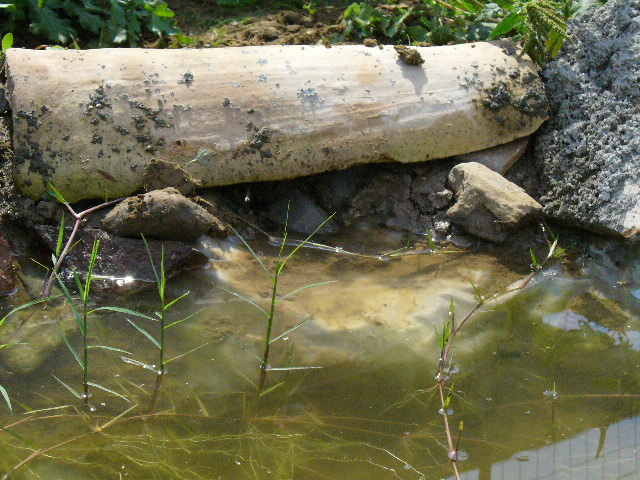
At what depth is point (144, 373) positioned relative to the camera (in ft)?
9.93

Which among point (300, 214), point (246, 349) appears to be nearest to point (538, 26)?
point (300, 214)

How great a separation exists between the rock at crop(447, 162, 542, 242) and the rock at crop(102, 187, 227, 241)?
52.7 inches

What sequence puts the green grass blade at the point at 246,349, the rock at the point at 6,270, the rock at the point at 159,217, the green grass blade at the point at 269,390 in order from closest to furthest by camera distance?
the green grass blade at the point at 269,390
the green grass blade at the point at 246,349
the rock at the point at 6,270
the rock at the point at 159,217

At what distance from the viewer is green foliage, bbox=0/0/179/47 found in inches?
192

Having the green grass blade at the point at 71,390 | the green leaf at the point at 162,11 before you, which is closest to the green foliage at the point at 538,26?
the green leaf at the point at 162,11

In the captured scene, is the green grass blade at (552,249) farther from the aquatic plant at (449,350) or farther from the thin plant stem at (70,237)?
the thin plant stem at (70,237)

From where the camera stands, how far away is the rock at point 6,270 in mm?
Answer: 3523

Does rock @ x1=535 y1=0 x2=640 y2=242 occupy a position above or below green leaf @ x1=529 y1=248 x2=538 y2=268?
above

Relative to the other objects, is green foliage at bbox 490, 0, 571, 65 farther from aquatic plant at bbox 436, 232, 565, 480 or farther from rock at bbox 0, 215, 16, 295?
rock at bbox 0, 215, 16, 295

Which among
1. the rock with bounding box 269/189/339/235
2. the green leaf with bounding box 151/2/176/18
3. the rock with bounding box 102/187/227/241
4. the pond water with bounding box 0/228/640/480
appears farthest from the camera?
the green leaf with bounding box 151/2/176/18

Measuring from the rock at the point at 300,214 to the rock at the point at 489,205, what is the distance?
0.67 m

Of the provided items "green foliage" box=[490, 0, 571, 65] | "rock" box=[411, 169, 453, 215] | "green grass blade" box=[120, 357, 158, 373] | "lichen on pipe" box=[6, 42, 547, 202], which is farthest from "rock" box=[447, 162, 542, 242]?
"green grass blade" box=[120, 357, 158, 373]

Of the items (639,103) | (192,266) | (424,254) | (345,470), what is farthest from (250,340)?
(639,103)

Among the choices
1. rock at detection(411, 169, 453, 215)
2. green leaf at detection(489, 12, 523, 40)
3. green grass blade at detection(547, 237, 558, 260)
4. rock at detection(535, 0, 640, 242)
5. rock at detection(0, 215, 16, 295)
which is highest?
→ green leaf at detection(489, 12, 523, 40)
